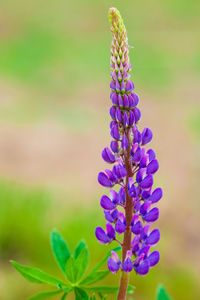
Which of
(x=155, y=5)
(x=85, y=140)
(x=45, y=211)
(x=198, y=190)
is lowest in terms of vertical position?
(x=45, y=211)

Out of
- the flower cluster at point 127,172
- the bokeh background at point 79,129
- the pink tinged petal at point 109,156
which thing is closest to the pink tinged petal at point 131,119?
the flower cluster at point 127,172

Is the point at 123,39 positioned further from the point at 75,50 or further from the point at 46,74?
the point at 75,50

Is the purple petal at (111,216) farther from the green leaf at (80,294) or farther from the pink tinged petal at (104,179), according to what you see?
the green leaf at (80,294)

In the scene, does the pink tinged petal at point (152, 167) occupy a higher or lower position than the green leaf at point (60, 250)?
higher

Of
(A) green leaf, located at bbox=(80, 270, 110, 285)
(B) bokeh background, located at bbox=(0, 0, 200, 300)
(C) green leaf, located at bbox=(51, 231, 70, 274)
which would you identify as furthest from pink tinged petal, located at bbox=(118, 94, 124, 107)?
(B) bokeh background, located at bbox=(0, 0, 200, 300)

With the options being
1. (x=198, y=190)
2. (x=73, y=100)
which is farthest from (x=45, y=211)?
(x=73, y=100)

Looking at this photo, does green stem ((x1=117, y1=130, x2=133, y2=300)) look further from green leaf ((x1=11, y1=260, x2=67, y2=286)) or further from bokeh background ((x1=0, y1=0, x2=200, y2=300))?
bokeh background ((x1=0, y1=0, x2=200, y2=300))

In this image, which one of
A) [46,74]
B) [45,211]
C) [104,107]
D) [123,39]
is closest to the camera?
[123,39]
